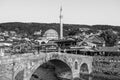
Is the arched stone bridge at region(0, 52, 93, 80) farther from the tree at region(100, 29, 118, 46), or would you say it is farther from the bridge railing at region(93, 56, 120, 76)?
the tree at region(100, 29, 118, 46)

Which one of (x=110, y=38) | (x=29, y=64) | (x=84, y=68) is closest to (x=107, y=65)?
(x=84, y=68)

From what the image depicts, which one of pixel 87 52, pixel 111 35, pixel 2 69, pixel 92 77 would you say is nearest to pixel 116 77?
pixel 92 77

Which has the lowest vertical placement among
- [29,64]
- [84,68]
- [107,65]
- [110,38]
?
[84,68]

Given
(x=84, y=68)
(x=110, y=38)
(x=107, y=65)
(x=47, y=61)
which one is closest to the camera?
(x=47, y=61)

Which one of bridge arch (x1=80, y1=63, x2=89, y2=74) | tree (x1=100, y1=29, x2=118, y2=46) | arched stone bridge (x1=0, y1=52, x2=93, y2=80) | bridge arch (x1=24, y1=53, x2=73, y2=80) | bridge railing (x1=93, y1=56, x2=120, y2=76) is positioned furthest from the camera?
tree (x1=100, y1=29, x2=118, y2=46)

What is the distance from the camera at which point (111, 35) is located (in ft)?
168

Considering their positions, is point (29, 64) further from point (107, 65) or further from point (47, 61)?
point (107, 65)

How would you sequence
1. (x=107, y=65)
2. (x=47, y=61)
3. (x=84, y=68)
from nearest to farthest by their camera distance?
(x=47, y=61)
(x=107, y=65)
(x=84, y=68)

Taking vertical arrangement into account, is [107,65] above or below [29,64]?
below

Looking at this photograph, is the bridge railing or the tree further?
the tree

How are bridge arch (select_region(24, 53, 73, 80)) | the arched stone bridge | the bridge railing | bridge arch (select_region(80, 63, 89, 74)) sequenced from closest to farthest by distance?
1. the arched stone bridge
2. bridge arch (select_region(24, 53, 73, 80))
3. the bridge railing
4. bridge arch (select_region(80, 63, 89, 74))

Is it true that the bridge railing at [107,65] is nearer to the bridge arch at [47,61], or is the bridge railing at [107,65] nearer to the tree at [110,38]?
the bridge arch at [47,61]

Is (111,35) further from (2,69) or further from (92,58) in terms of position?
(2,69)

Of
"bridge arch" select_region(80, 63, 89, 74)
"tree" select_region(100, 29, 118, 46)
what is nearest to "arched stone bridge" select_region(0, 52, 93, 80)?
"bridge arch" select_region(80, 63, 89, 74)
